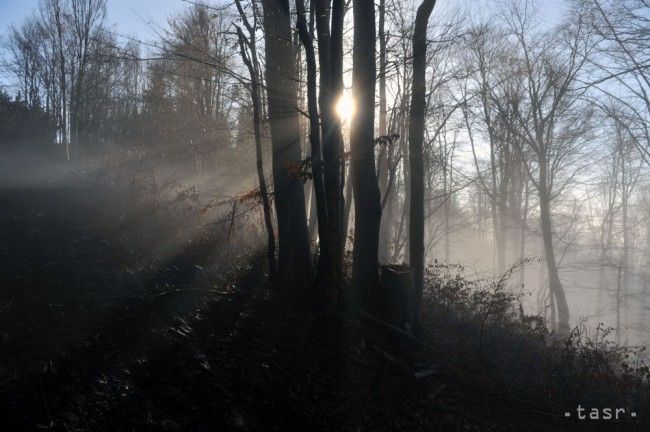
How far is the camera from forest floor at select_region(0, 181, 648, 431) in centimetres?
372

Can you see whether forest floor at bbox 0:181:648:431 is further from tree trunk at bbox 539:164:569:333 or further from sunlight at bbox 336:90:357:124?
tree trunk at bbox 539:164:569:333

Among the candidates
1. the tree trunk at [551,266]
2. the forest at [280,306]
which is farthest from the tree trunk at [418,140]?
the tree trunk at [551,266]

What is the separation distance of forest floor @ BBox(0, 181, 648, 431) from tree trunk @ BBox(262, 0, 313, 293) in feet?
1.97

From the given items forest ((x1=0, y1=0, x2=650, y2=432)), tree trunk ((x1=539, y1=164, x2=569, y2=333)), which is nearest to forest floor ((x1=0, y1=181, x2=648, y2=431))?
forest ((x1=0, y1=0, x2=650, y2=432))

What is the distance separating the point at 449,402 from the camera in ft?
17.8

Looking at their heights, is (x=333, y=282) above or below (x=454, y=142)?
below

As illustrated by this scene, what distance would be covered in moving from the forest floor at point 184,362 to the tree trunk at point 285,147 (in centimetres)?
60

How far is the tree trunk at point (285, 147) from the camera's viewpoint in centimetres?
720

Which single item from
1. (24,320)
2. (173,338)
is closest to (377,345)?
(173,338)

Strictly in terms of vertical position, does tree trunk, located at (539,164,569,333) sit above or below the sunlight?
below

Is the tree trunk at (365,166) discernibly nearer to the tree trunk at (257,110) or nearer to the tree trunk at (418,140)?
the tree trunk at (418,140)

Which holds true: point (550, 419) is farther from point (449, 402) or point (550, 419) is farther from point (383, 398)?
point (383, 398)

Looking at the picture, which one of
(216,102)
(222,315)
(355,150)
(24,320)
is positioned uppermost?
(216,102)

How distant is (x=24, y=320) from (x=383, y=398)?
12.2ft
